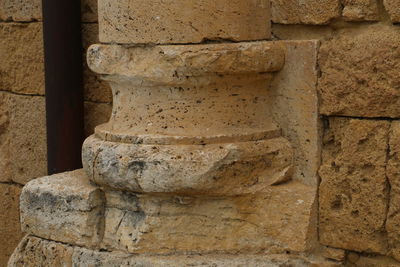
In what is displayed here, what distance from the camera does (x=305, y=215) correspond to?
3182 millimetres

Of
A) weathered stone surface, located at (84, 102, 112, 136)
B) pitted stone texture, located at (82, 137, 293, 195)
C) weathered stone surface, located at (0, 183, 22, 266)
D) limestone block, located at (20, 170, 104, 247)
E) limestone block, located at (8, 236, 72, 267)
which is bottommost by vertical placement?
weathered stone surface, located at (0, 183, 22, 266)

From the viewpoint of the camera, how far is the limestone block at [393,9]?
291cm

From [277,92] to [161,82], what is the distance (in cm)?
49

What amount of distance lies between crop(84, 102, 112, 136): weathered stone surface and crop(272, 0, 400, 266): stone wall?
1731 mm

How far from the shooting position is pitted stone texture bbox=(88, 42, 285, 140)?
3.13m

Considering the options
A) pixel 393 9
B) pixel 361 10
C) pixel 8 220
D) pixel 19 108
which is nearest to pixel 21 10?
pixel 19 108

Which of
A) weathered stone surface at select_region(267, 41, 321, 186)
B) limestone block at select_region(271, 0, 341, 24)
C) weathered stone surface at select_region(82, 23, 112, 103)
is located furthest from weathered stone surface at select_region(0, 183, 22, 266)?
limestone block at select_region(271, 0, 341, 24)

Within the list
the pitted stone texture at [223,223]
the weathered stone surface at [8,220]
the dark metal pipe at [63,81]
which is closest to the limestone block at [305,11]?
the pitted stone texture at [223,223]

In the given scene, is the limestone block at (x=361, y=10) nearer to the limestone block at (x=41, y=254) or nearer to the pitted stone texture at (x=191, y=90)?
the pitted stone texture at (x=191, y=90)

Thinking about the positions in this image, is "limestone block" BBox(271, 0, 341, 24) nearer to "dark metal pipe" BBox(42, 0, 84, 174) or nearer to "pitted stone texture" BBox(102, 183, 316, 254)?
"pitted stone texture" BBox(102, 183, 316, 254)

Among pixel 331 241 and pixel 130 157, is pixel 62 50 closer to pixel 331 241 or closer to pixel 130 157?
pixel 130 157

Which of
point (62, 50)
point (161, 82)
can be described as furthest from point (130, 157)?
point (62, 50)

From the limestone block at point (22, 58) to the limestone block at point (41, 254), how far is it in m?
1.74

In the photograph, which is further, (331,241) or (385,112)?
(331,241)
